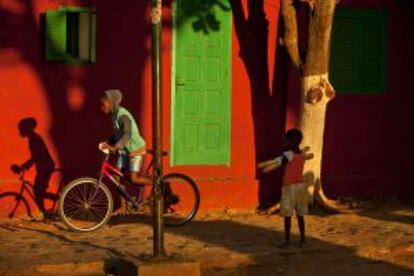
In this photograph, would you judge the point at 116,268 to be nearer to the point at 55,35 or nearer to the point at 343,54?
the point at 55,35

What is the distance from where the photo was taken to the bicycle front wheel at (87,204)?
32.1ft

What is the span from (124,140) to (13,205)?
73.1 inches

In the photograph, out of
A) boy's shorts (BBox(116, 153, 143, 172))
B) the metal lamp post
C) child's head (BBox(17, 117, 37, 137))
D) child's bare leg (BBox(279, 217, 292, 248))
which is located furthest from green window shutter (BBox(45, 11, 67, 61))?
child's bare leg (BBox(279, 217, 292, 248))

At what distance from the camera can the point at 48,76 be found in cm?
1065

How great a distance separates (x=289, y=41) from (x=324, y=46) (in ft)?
1.51

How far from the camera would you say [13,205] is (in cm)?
1053

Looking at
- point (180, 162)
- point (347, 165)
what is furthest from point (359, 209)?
point (180, 162)

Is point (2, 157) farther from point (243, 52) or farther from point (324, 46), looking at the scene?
point (324, 46)

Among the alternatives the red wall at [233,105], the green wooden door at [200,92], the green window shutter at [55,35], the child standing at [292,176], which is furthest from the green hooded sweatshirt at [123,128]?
the child standing at [292,176]

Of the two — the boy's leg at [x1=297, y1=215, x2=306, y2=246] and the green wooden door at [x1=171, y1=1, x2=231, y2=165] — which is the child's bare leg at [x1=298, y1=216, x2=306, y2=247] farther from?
the green wooden door at [x1=171, y1=1, x2=231, y2=165]

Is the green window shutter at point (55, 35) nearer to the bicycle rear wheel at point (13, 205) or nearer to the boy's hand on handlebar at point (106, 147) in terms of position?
the boy's hand on handlebar at point (106, 147)

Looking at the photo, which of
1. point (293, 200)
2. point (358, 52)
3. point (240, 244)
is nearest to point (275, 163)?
point (293, 200)

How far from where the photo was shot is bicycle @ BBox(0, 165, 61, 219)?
34.4 feet

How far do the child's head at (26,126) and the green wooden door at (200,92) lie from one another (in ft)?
5.82
